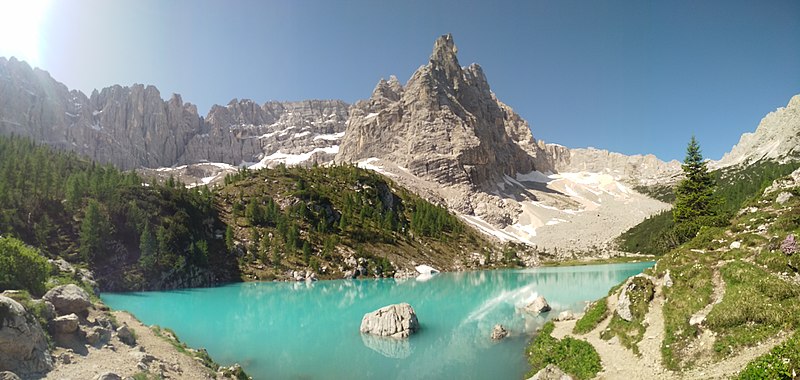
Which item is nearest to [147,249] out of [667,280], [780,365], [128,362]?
[128,362]

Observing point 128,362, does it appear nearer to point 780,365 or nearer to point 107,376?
point 107,376

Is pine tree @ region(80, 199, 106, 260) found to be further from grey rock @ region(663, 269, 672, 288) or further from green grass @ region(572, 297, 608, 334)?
grey rock @ region(663, 269, 672, 288)


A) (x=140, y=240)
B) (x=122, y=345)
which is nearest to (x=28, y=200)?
(x=140, y=240)

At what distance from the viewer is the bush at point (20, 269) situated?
67.9ft

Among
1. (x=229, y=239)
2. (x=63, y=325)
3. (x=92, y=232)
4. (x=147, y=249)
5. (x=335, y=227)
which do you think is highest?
(x=335, y=227)

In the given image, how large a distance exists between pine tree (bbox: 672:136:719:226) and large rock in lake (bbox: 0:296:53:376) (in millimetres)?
55188

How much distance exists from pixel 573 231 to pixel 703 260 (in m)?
178

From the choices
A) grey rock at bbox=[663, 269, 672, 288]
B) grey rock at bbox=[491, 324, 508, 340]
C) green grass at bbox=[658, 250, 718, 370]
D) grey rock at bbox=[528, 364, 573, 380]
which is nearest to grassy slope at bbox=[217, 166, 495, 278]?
grey rock at bbox=[491, 324, 508, 340]

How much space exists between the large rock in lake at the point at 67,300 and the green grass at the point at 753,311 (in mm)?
30448

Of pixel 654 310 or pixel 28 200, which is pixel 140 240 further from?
pixel 654 310

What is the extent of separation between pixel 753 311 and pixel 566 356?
9077 mm

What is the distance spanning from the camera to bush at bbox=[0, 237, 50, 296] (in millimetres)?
20689

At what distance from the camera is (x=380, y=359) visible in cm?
2536

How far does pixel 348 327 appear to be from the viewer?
35781mm
